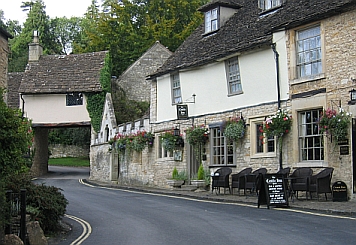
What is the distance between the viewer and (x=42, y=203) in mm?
12508

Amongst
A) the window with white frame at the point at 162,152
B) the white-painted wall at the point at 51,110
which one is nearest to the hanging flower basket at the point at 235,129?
the window with white frame at the point at 162,152

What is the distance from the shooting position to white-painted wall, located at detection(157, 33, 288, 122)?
20.3 metres

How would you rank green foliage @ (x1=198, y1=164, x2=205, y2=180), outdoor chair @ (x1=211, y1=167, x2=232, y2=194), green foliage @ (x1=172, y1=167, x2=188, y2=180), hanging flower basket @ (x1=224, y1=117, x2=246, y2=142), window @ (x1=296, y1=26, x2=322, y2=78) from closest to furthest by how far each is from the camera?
window @ (x1=296, y1=26, x2=322, y2=78) → outdoor chair @ (x1=211, y1=167, x2=232, y2=194) → hanging flower basket @ (x1=224, y1=117, x2=246, y2=142) → green foliage @ (x1=198, y1=164, x2=205, y2=180) → green foliage @ (x1=172, y1=167, x2=188, y2=180)

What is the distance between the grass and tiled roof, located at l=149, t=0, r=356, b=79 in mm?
28404

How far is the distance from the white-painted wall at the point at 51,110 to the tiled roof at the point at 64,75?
62 centimetres

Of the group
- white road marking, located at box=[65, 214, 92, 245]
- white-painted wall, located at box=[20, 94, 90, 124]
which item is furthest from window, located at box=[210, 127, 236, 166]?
white-painted wall, located at box=[20, 94, 90, 124]

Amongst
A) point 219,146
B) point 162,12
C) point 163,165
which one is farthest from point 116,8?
point 219,146

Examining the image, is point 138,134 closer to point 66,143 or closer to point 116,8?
point 116,8

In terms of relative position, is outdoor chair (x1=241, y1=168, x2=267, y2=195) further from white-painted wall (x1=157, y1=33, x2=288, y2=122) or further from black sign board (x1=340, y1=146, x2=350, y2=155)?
black sign board (x1=340, y1=146, x2=350, y2=155)

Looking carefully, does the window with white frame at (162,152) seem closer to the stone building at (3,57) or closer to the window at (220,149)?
the window at (220,149)

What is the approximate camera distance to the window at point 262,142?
66.8ft

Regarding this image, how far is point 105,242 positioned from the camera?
11.0m

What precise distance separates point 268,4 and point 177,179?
28.2 feet

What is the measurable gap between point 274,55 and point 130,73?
23.8m
